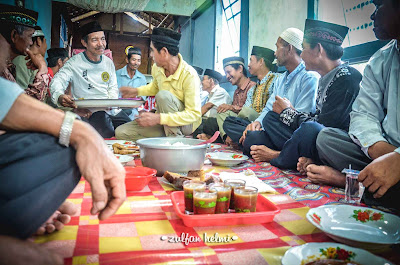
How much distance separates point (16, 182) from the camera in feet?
2.15

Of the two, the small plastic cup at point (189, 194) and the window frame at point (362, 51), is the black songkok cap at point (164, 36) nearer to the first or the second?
the window frame at point (362, 51)

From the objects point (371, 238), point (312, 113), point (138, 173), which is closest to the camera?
point (371, 238)

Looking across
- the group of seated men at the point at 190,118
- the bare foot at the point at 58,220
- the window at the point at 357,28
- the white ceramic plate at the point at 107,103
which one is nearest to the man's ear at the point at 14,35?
the group of seated men at the point at 190,118

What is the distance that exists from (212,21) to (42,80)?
5196 mm

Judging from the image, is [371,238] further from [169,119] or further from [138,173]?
[169,119]

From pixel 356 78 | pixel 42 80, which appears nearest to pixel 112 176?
pixel 356 78

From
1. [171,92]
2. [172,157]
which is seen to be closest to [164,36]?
[171,92]

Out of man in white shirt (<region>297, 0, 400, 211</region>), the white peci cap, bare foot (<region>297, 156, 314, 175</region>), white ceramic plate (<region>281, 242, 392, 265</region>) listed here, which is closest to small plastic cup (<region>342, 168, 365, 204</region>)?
man in white shirt (<region>297, 0, 400, 211</region>)

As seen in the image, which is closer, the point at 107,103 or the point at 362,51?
the point at 362,51

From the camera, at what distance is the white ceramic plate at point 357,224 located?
3.19ft

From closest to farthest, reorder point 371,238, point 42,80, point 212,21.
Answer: point 371,238
point 42,80
point 212,21

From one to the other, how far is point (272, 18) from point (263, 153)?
2979mm

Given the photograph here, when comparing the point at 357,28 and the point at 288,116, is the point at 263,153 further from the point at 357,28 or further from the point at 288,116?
the point at 357,28

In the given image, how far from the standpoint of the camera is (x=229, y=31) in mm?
6844
